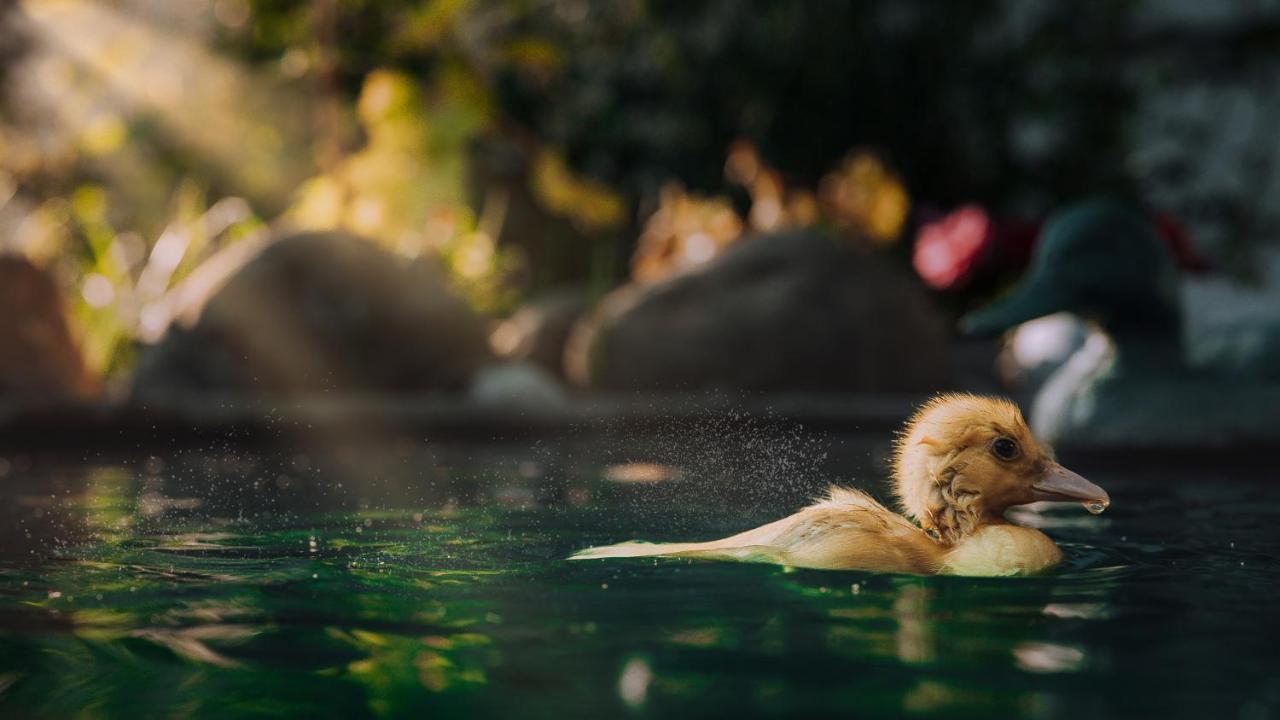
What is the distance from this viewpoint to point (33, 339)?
7887 millimetres

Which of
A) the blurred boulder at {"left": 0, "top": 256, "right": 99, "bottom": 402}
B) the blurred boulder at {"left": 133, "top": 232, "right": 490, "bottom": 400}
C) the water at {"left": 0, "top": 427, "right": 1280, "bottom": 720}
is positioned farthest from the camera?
the blurred boulder at {"left": 133, "top": 232, "right": 490, "bottom": 400}

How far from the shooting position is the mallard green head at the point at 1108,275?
5352 mm

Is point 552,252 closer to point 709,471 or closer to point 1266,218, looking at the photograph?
point 1266,218

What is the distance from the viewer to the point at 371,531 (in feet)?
13.2

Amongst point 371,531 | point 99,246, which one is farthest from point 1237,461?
point 99,246

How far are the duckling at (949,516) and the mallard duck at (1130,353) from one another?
1888 mm

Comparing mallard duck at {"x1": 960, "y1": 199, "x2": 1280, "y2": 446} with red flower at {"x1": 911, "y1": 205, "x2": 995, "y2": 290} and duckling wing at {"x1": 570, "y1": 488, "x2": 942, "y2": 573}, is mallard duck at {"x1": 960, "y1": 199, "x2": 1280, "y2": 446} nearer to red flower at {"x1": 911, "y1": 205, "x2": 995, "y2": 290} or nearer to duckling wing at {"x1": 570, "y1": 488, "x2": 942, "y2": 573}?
duckling wing at {"x1": 570, "y1": 488, "x2": 942, "y2": 573}

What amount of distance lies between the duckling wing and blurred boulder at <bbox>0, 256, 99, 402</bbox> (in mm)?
5271

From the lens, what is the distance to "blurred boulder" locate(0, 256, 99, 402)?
784cm

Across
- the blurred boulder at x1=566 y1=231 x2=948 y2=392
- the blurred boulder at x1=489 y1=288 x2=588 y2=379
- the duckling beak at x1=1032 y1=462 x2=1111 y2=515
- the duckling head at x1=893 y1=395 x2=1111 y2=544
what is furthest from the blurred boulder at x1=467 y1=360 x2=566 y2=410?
the duckling beak at x1=1032 y1=462 x2=1111 y2=515

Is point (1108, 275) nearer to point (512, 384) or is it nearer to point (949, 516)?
point (949, 516)

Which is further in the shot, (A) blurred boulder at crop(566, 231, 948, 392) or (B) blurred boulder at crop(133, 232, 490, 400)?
(A) blurred boulder at crop(566, 231, 948, 392)

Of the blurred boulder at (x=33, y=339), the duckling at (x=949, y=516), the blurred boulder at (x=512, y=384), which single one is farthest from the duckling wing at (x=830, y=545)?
the blurred boulder at (x=33, y=339)

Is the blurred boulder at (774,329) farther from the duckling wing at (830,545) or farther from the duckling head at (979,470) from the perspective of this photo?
the duckling head at (979,470)
